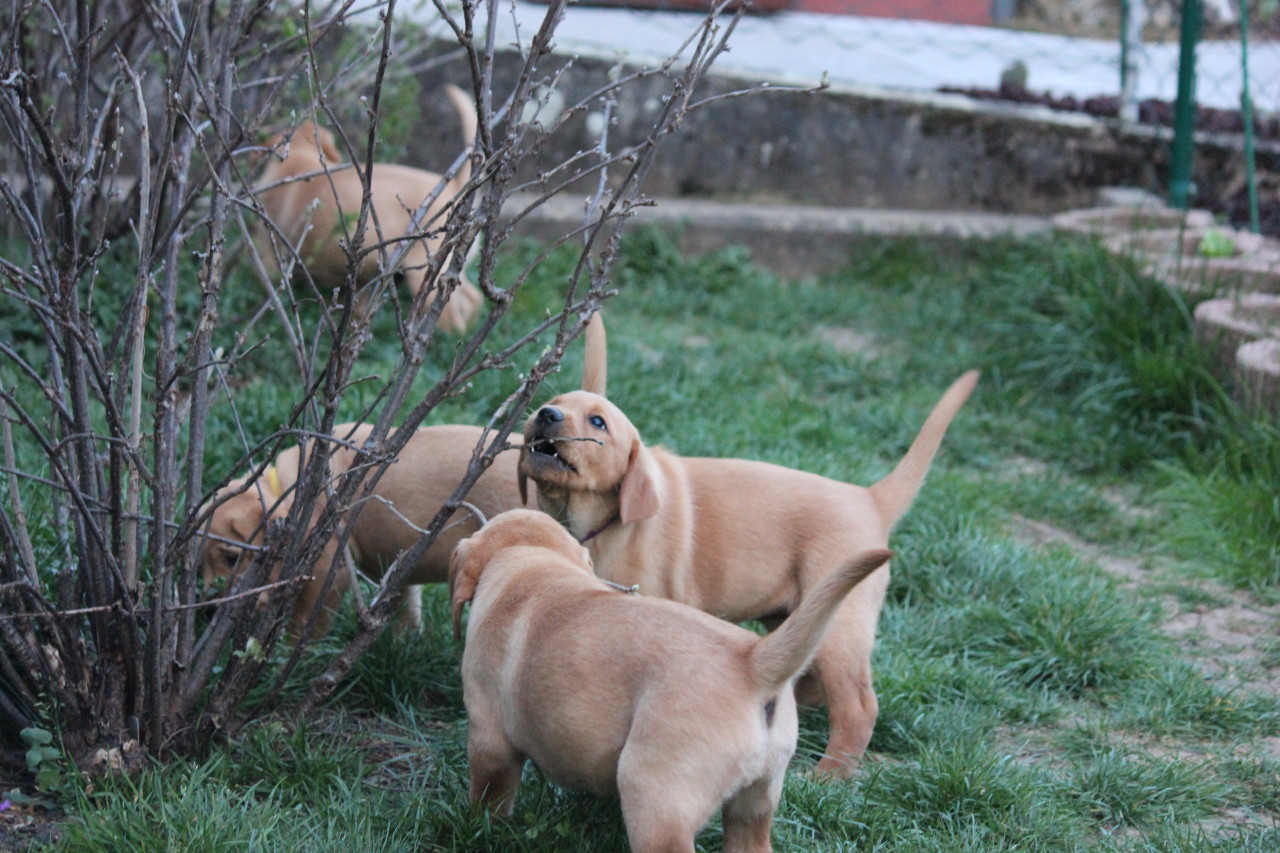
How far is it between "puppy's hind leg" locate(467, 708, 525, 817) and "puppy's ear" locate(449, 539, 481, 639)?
0.73ft

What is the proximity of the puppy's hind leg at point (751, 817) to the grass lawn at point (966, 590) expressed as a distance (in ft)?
0.72

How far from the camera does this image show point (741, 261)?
753 centimetres

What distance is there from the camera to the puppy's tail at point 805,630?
2.25 metres

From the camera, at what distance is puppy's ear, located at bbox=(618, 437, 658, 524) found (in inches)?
130

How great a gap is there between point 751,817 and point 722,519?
1.12 m

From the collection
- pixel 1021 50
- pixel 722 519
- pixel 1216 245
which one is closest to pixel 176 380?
pixel 722 519

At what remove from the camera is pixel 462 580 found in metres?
2.81

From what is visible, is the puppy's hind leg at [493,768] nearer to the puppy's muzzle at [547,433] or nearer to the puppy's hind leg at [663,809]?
the puppy's hind leg at [663,809]

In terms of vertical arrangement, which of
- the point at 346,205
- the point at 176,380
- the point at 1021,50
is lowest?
the point at 176,380

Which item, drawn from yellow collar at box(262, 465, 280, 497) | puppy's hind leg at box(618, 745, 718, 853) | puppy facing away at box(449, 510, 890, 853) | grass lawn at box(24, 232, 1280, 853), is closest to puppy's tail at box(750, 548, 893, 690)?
puppy facing away at box(449, 510, 890, 853)

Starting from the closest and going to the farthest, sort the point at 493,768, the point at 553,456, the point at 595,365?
the point at 493,768
the point at 553,456
the point at 595,365

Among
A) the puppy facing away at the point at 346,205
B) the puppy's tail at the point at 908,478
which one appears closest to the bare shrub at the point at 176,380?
the puppy's tail at the point at 908,478

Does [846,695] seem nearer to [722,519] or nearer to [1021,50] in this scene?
[722,519]

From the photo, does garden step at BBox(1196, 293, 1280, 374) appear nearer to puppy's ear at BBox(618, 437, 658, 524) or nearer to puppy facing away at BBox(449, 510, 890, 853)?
puppy's ear at BBox(618, 437, 658, 524)
